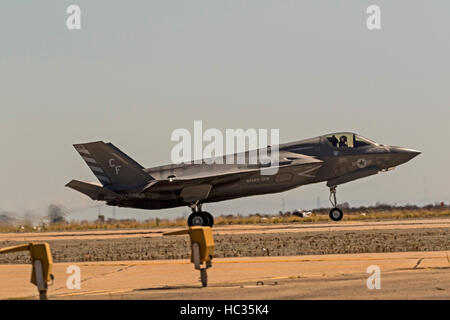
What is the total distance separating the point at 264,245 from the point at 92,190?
533 inches

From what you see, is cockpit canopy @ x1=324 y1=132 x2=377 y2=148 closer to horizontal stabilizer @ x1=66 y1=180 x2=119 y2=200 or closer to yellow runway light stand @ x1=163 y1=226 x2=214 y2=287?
horizontal stabilizer @ x1=66 y1=180 x2=119 y2=200

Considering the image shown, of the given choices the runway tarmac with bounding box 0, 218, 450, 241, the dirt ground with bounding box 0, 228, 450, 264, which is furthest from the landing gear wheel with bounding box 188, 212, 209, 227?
the dirt ground with bounding box 0, 228, 450, 264

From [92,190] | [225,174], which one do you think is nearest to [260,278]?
[92,190]

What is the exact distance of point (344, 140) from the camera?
37.9 metres

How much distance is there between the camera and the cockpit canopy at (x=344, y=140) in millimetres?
37844

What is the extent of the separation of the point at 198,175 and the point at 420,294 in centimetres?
2552

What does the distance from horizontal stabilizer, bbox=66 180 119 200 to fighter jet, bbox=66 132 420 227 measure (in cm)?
4

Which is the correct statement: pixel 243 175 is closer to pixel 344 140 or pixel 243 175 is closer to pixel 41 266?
pixel 344 140

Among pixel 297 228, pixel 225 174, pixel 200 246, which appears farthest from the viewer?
pixel 225 174

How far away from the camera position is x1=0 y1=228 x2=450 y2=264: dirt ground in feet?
71.9

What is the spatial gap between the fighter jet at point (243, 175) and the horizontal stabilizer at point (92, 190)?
42 millimetres

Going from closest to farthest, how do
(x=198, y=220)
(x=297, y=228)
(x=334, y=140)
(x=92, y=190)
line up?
(x=297, y=228), (x=92, y=190), (x=198, y=220), (x=334, y=140)

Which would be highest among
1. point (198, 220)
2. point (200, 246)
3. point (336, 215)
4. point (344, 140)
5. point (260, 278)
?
point (344, 140)
